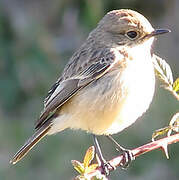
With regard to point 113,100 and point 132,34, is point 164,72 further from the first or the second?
point 132,34

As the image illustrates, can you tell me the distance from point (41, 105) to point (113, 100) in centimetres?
338

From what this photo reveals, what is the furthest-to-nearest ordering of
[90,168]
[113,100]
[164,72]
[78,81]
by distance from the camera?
[78,81] < [113,100] < [164,72] < [90,168]

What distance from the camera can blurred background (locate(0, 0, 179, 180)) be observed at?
7.56m

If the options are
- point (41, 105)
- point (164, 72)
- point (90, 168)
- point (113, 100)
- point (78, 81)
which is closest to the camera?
point (90, 168)

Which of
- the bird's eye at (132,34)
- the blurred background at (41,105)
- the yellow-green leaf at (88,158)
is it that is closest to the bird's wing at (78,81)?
the bird's eye at (132,34)

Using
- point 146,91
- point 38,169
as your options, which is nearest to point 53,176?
point 38,169

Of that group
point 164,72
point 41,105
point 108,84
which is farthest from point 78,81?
point 41,105

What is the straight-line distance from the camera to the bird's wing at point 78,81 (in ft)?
17.5

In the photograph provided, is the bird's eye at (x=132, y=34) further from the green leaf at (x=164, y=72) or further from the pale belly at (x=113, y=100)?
the green leaf at (x=164, y=72)

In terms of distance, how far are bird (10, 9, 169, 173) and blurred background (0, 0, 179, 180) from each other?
206 cm

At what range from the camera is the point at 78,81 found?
5426mm

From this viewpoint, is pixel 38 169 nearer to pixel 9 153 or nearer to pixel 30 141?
pixel 9 153

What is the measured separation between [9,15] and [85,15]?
1043 millimetres

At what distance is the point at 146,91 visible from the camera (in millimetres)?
5180
